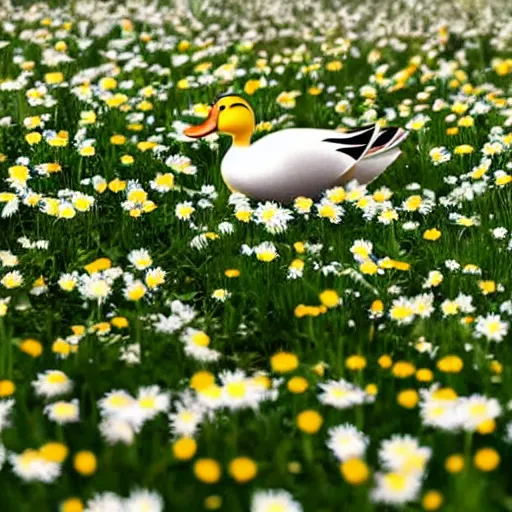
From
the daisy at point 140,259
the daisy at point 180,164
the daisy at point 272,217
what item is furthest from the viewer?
the daisy at point 180,164

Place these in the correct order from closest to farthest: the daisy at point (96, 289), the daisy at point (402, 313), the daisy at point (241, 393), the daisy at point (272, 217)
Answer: the daisy at point (241, 393)
the daisy at point (402, 313)
the daisy at point (96, 289)
the daisy at point (272, 217)

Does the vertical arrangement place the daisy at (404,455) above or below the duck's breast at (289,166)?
above

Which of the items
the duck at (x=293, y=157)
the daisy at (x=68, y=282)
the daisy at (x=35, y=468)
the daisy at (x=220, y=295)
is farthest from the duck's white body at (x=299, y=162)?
the daisy at (x=35, y=468)

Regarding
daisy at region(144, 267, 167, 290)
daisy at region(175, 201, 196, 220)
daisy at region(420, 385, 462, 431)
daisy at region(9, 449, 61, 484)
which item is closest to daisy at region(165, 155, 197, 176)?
daisy at region(175, 201, 196, 220)

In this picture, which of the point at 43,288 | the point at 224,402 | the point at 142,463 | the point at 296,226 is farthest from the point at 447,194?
the point at 142,463

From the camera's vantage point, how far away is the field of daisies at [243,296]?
1.73 meters

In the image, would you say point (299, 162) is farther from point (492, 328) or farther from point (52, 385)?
point (52, 385)

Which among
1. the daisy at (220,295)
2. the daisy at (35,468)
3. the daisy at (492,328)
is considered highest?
the daisy at (35,468)

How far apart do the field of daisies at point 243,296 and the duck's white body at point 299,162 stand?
0.06 meters

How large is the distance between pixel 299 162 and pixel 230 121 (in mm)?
354

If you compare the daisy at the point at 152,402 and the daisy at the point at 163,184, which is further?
the daisy at the point at 163,184

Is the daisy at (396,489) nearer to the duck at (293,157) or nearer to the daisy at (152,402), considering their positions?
the daisy at (152,402)

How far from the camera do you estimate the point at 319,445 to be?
1.87 metres

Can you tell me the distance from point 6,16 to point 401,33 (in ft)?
9.22
